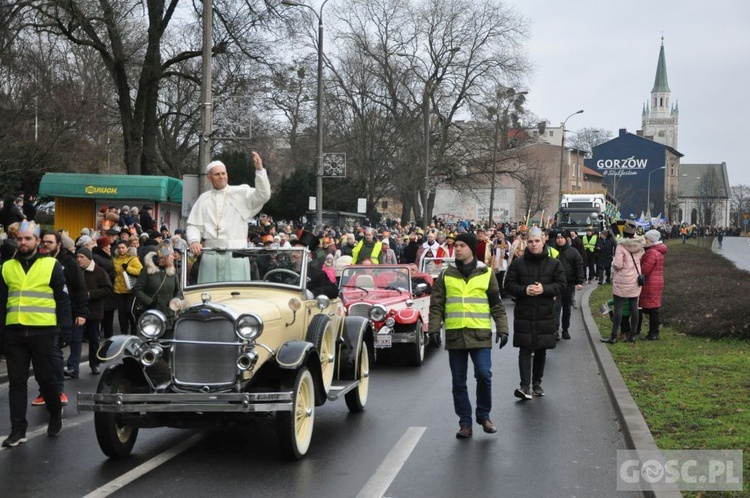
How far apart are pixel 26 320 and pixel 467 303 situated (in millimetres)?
4136

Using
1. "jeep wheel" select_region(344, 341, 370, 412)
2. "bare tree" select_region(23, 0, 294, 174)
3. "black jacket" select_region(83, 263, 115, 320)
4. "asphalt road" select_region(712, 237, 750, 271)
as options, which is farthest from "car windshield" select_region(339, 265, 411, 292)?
"asphalt road" select_region(712, 237, 750, 271)

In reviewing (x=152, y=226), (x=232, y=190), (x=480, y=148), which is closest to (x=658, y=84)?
(x=480, y=148)

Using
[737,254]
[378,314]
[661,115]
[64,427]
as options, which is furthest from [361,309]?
[661,115]

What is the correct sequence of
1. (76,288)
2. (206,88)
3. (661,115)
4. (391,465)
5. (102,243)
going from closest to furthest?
(391,465), (76,288), (102,243), (206,88), (661,115)

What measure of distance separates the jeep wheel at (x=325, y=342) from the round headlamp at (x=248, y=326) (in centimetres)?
106

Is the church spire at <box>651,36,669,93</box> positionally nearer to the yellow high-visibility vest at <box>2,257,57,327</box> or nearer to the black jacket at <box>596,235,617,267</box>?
the black jacket at <box>596,235,617,267</box>

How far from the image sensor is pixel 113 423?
7801 mm

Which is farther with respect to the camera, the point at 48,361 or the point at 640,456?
the point at 48,361

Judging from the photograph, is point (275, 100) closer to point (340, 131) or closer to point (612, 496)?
point (340, 131)

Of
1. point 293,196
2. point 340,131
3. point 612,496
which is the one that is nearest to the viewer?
point 612,496

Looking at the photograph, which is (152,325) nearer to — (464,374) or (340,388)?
(340,388)

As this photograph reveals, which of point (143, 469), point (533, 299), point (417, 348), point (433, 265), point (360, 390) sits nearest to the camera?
point (143, 469)

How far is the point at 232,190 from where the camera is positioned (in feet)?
31.1

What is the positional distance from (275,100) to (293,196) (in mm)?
9561
